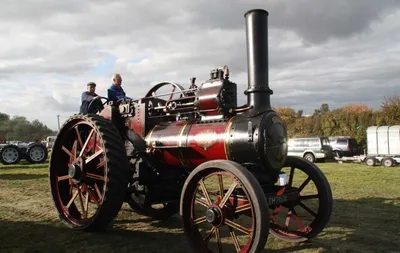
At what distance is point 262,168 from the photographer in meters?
4.36

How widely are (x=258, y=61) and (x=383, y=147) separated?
17.5 meters

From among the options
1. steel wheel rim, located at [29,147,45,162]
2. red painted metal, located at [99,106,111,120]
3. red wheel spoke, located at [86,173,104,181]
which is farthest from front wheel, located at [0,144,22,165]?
red wheel spoke, located at [86,173,104,181]

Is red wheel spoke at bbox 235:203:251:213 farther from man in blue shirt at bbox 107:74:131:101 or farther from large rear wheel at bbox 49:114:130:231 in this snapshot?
man in blue shirt at bbox 107:74:131:101

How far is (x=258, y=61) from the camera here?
4434mm

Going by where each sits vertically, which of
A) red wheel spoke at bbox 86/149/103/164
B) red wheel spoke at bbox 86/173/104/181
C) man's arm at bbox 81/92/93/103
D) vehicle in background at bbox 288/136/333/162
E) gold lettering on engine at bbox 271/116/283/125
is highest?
man's arm at bbox 81/92/93/103

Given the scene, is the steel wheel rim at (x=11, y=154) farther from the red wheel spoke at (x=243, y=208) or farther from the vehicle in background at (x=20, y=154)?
the red wheel spoke at (x=243, y=208)

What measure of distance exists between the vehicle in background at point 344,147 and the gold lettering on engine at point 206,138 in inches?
738

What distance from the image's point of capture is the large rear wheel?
480cm

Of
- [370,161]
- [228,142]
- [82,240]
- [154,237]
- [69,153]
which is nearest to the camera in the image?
[228,142]

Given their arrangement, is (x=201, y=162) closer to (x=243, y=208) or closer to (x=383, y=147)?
(x=243, y=208)

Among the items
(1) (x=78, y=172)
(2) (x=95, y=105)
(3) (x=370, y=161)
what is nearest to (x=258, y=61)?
(1) (x=78, y=172)

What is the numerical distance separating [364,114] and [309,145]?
8.04 metres

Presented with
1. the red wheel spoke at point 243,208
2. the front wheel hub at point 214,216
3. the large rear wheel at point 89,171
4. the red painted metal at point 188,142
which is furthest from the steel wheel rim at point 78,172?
the red wheel spoke at point 243,208

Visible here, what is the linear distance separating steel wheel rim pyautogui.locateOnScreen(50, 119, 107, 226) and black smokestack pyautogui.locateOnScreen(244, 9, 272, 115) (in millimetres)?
2056
